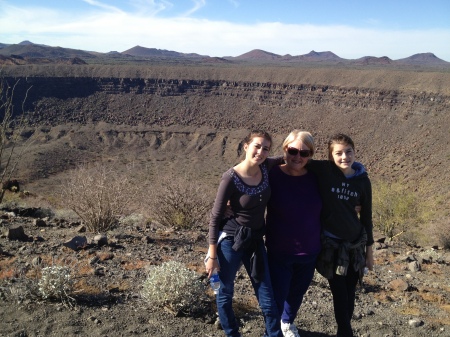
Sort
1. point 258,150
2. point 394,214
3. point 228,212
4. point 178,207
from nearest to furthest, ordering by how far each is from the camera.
A: point 258,150 < point 228,212 < point 178,207 < point 394,214

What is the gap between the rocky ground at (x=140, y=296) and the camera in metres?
4.16

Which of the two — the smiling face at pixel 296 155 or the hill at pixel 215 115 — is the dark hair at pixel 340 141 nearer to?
the smiling face at pixel 296 155

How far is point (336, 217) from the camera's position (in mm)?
3465

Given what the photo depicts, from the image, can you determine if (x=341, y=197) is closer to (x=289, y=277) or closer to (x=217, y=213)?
(x=289, y=277)

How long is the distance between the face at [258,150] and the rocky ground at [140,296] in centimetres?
187

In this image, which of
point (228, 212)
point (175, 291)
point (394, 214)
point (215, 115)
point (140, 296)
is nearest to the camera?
point (228, 212)

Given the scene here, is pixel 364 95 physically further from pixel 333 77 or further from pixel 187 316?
pixel 187 316

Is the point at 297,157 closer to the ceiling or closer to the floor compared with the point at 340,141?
closer to the floor

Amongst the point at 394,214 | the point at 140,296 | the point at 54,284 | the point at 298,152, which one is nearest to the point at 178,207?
the point at 140,296

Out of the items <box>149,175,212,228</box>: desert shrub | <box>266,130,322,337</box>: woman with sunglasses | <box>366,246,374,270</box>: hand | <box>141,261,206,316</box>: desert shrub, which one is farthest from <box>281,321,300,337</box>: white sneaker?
<box>149,175,212,228</box>: desert shrub

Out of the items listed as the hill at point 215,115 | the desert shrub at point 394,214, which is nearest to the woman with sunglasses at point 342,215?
the desert shrub at point 394,214

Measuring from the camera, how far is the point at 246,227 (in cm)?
332

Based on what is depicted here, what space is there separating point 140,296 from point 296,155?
8.68 feet

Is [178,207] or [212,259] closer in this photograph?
[212,259]
